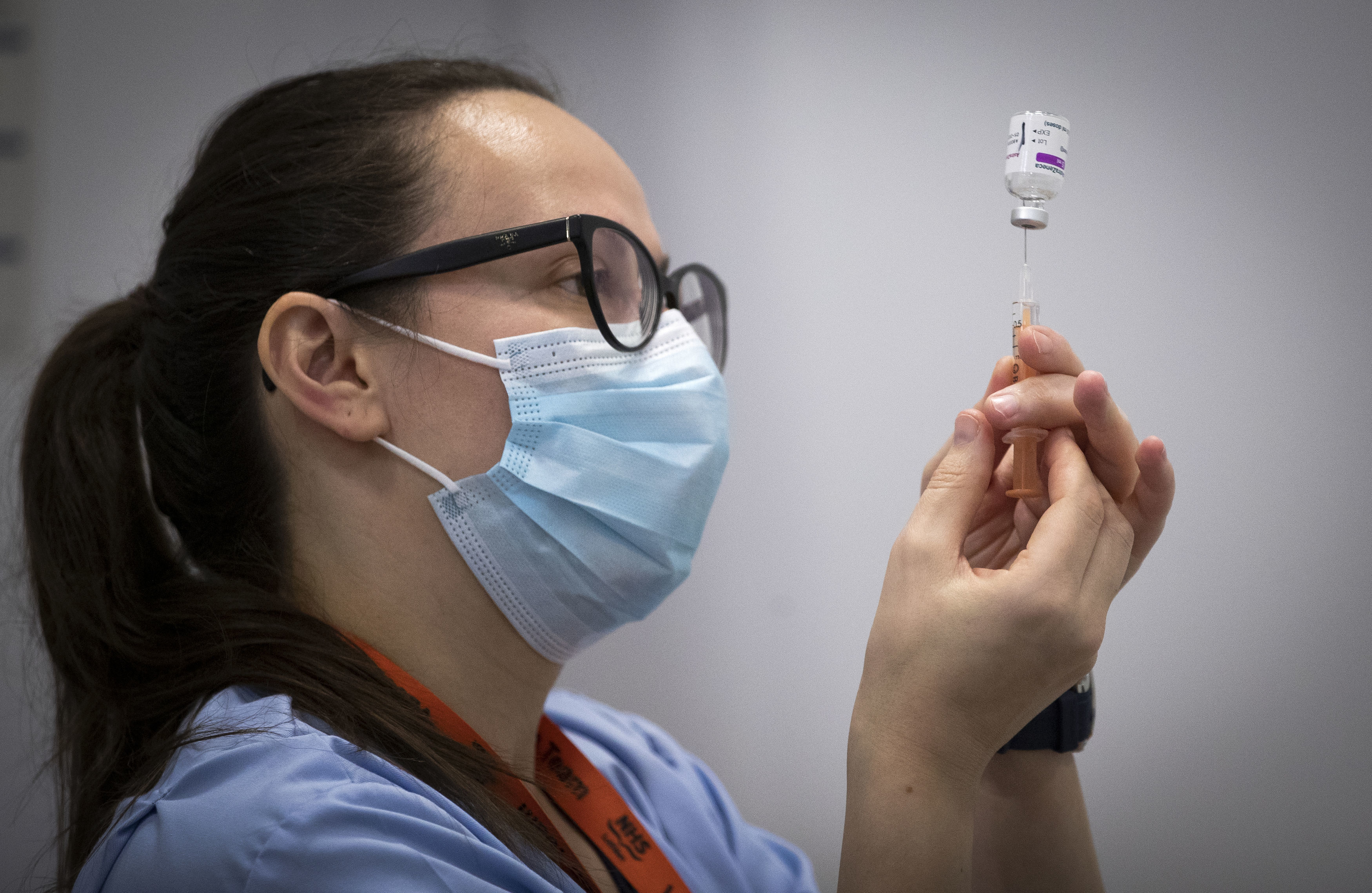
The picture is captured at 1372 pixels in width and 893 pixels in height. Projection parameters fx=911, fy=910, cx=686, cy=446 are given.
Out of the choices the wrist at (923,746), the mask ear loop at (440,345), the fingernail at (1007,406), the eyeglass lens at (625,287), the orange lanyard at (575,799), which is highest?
the eyeglass lens at (625,287)

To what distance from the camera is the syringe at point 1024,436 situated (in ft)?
2.77

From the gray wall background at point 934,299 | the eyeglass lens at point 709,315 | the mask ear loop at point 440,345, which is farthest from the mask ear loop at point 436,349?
the gray wall background at point 934,299

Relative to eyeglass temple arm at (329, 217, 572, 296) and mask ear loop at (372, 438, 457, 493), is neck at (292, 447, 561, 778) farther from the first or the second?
eyeglass temple arm at (329, 217, 572, 296)

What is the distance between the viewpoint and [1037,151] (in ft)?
2.54

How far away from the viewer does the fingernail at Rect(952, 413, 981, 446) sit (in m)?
0.80

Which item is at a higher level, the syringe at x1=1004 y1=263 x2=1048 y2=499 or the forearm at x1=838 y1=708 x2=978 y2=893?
the syringe at x1=1004 y1=263 x2=1048 y2=499

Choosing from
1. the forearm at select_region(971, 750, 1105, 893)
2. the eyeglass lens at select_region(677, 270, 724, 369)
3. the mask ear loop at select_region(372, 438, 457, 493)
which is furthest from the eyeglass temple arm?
the forearm at select_region(971, 750, 1105, 893)

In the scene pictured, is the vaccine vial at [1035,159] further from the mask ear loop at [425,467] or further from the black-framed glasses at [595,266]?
the mask ear loop at [425,467]

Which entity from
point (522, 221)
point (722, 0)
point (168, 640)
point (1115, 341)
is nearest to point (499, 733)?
point (168, 640)

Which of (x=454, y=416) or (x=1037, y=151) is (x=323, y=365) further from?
(x=1037, y=151)

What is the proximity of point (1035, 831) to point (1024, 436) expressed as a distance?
48cm

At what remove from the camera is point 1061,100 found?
3.90 feet

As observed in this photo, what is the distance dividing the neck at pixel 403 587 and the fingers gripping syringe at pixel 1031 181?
1.91 feet

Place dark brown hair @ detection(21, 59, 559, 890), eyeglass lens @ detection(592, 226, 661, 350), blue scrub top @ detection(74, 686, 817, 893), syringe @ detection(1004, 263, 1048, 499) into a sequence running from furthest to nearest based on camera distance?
1. eyeglass lens @ detection(592, 226, 661, 350)
2. dark brown hair @ detection(21, 59, 559, 890)
3. syringe @ detection(1004, 263, 1048, 499)
4. blue scrub top @ detection(74, 686, 817, 893)
